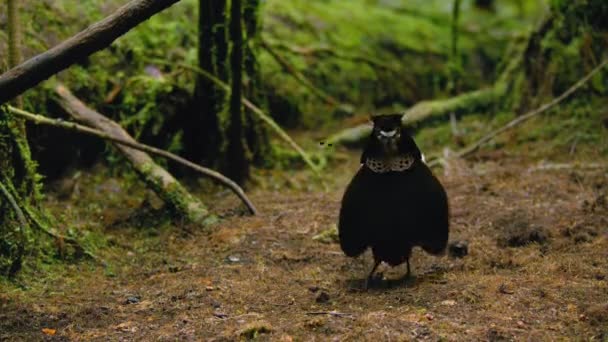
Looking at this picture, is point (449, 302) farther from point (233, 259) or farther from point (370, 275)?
point (233, 259)

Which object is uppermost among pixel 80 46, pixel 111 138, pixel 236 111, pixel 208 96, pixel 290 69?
pixel 80 46

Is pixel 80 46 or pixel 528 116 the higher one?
pixel 80 46

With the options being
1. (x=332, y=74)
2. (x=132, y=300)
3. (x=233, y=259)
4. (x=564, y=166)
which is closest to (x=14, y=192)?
(x=132, y=300)

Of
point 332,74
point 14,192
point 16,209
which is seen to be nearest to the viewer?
point 16,209

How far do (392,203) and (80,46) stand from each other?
1.79 metres

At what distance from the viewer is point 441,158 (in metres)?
7.49

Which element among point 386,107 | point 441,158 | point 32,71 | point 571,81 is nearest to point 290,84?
point 386,107

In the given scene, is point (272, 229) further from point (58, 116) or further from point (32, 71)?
point (32, 71)

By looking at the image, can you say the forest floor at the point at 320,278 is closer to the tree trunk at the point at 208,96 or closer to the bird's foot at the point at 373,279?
the bird's foot at the point at 373,279

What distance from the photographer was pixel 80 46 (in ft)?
11.5

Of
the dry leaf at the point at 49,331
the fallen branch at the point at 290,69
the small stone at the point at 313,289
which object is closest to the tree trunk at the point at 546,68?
the fallen branch at the point at 290,69

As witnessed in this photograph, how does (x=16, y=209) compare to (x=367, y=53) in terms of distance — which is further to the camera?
(x=367, y=53)

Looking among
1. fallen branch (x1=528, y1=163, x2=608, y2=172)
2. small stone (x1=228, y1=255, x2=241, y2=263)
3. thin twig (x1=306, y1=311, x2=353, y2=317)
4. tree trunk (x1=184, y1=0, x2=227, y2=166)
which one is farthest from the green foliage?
thin twig (x1=306, y1=311, x2=353, y2=317)

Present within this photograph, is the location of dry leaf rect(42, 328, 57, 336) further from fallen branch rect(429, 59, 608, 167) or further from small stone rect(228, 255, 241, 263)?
fallen branch rect(429, 59, 608, 167)
